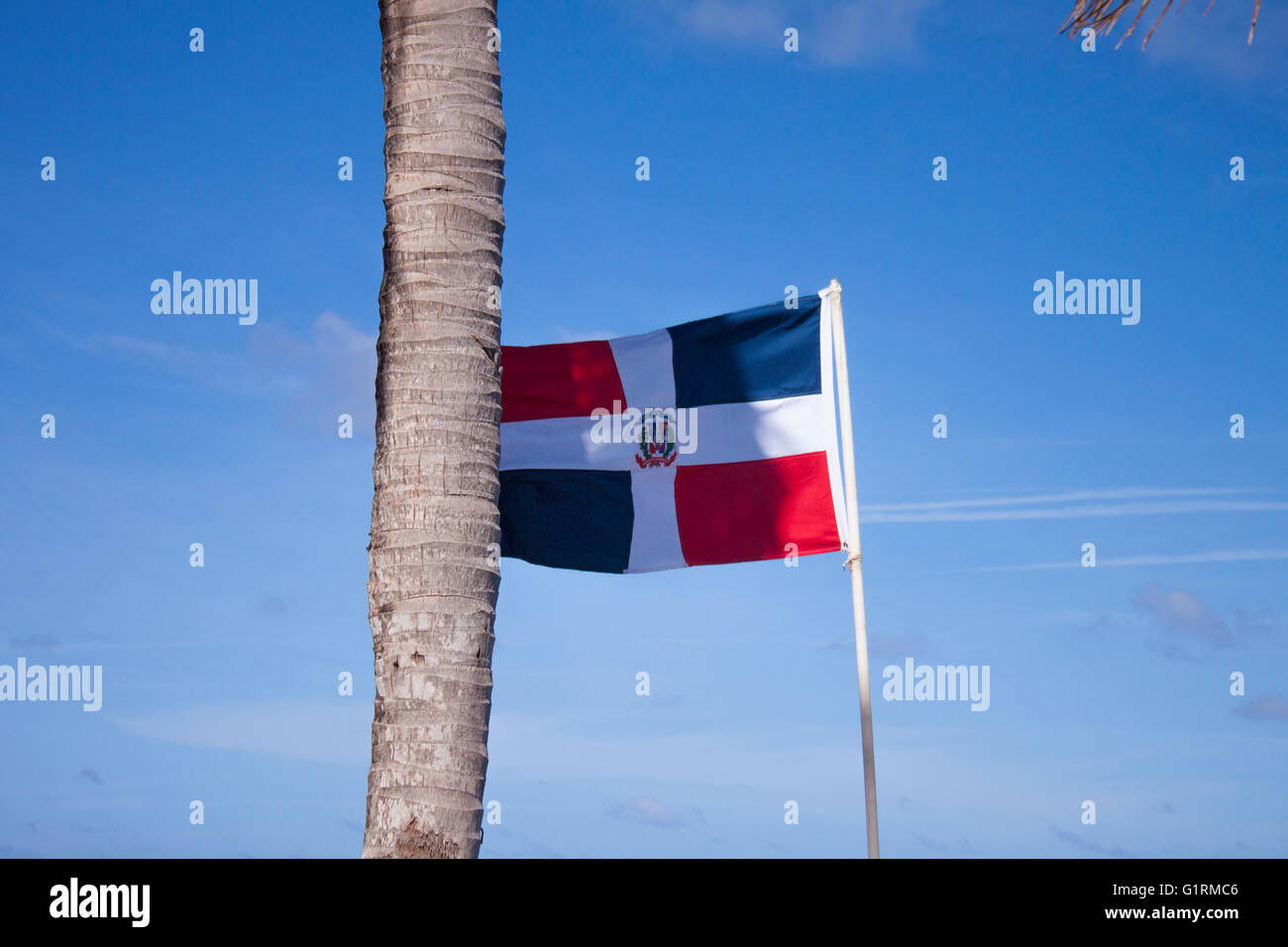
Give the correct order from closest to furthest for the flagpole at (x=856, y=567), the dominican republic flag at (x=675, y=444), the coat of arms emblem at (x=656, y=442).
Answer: the flagpole at (x=856, y=567) → the dominican republic flag at (x=675, y=444) → the coat of arms emblem at (x=656, y=442)

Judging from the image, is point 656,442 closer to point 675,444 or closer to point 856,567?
point 675,444

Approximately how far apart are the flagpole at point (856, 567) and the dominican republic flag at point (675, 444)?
0.37m

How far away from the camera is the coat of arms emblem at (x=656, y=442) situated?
10953 millimetres

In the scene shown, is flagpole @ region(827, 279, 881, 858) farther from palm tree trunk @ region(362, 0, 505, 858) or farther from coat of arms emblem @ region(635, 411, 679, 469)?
palm tree trunk @ region(362, 0, 505, 858)

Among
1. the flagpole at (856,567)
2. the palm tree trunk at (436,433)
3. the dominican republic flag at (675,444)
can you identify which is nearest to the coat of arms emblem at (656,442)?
the dominican republic flag at (675,444)

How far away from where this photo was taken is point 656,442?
1104cm

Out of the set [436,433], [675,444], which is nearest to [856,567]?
[675,444]

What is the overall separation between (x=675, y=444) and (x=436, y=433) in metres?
4.43

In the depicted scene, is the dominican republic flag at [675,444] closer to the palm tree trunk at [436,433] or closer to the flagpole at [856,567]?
the flagpole at [856,567]
